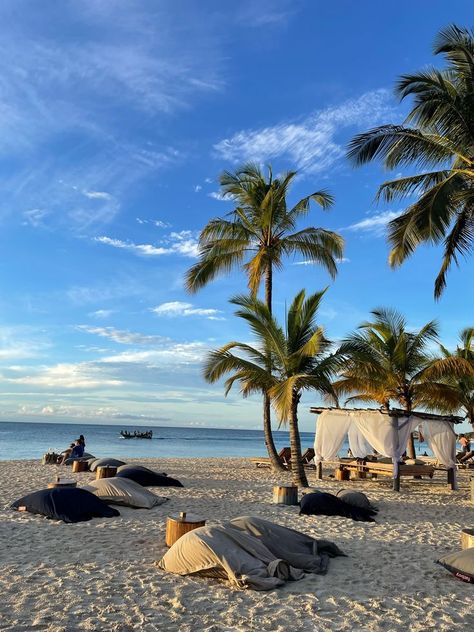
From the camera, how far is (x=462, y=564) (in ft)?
20.1

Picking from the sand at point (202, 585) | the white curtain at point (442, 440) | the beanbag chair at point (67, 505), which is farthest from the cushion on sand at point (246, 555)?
the white curtain at point (442, 440)

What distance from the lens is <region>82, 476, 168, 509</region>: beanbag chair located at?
33.4ft

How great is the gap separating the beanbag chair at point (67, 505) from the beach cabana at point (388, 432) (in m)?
8.15

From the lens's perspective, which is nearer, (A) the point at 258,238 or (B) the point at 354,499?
(B) the point at 354,499

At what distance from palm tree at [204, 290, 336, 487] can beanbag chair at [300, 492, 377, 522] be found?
3.38m

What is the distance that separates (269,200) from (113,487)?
10806mm

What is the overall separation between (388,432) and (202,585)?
1025 centimetres

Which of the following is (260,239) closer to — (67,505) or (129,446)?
(67,505)

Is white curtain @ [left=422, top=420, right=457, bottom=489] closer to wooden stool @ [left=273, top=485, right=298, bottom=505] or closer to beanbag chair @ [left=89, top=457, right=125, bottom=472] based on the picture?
wooden stool @ [left=273, top=485, right=298, bottom=505]

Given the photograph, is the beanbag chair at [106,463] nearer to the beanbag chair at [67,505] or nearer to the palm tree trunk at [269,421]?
the palm tree trunk at [269,421]

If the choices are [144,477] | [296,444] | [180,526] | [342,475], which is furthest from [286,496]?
[342,475]

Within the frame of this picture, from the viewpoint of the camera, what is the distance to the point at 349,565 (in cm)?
669

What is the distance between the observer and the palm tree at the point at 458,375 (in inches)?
621

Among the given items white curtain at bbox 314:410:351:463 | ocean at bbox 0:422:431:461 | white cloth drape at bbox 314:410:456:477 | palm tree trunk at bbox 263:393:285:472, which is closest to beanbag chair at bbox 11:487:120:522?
white cloth drape at bbox 314:410:456:477
